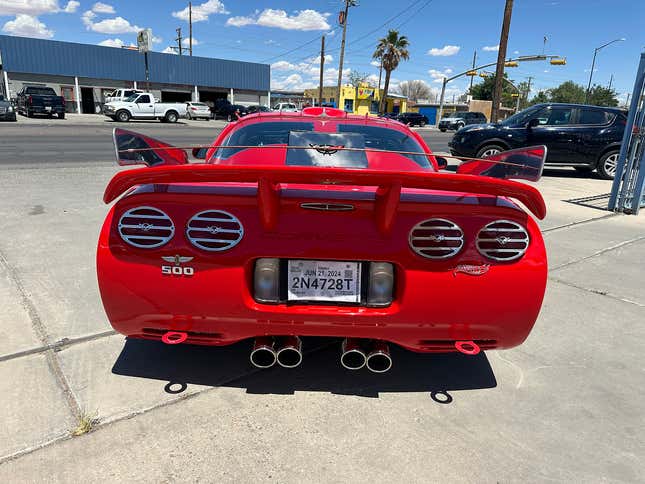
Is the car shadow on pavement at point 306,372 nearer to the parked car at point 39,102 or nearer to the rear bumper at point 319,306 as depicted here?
the rear bumper at point 319,306

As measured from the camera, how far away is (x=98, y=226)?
545 centimetres

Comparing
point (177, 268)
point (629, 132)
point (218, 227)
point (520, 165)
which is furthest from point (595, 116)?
point (177, 268)

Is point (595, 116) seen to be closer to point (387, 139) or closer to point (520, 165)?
point (387, 139)

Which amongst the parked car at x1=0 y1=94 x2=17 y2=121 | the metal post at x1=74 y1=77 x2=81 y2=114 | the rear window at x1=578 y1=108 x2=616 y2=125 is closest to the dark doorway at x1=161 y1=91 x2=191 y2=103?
the metal post at x1=74 y1=77 x2=81 y2=114

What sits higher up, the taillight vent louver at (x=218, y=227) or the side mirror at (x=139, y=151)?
the side mirror at (x=139, y=151)

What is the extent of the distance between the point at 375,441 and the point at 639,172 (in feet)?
25.9

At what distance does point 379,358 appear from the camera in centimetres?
233

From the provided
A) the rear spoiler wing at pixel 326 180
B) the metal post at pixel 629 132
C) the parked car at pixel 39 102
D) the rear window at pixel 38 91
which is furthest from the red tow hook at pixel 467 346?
the rear window at pixel 38 91

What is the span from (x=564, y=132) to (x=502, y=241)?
1115cm

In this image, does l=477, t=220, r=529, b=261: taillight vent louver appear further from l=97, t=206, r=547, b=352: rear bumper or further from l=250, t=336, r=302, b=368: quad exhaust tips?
l=250, t=336, r=302, b=368: quad exhaust tips

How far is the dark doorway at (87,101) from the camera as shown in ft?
141

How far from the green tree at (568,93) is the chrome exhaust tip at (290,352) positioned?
9501 cm

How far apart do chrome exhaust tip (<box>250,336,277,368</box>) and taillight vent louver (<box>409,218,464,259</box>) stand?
2.81 ft

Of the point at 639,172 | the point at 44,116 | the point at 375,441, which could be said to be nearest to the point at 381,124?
the point at 375,441
